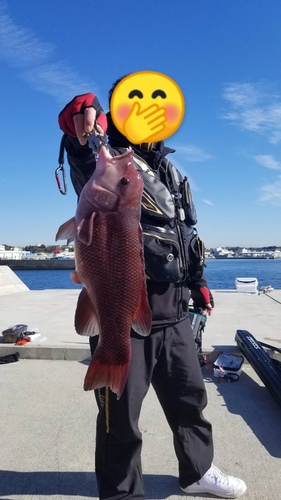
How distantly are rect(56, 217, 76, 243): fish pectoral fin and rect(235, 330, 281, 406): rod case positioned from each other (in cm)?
291

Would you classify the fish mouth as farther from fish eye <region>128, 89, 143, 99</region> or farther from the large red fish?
fish eye <region>128, 89, 143, 99</region>

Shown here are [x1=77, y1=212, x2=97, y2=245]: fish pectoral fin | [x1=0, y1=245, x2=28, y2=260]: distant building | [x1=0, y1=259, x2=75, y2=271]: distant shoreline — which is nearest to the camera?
[x1=77, y1=212, x2=97, y2=245]: fish pectoral fin

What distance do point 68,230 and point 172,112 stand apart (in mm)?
1402

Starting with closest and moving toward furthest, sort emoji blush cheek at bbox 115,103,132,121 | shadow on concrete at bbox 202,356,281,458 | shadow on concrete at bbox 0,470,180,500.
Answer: emoji blush cheek at bbox 115,103,132,121, shadow on concrete at bbox 0,470,180,500, shadow on concrete at bbox 202,356,281,458

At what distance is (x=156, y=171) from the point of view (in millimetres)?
2844

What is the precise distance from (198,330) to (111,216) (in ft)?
11.0

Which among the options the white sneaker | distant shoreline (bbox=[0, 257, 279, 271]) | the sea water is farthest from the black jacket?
distant shoreline (bbox=[0, 257, 279, 271])

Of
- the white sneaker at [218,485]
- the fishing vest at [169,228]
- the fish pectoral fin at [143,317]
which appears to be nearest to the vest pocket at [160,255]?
the fishing vest at [169,228]

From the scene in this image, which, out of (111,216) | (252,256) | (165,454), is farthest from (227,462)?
(252,256)

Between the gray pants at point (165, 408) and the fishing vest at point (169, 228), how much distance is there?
1.25ft

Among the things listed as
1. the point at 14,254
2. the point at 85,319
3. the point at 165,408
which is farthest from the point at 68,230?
the point at 14,254

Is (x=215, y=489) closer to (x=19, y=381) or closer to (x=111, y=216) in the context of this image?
(x=111, y=216)

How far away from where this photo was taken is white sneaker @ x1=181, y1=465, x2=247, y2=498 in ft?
9.07

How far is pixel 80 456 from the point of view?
10.7 ft
